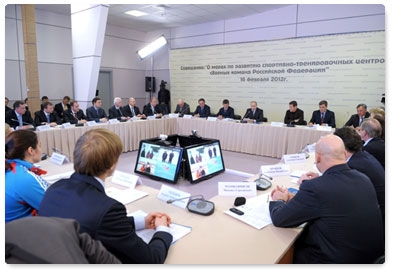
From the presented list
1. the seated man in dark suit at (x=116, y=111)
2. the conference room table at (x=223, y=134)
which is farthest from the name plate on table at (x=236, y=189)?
the seated man in dark suit at (x=116, y=111)

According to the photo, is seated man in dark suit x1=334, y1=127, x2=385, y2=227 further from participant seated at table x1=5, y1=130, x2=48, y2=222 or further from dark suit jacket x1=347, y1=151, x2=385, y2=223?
participant seated at table x1=5, y1=130, x2=48, y2=222

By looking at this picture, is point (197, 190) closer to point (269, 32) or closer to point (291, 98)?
point (291, 98)

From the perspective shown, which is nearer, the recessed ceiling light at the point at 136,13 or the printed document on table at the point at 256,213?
the printed document on table at the point at 256,213

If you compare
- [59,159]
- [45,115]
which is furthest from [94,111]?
[59,159]

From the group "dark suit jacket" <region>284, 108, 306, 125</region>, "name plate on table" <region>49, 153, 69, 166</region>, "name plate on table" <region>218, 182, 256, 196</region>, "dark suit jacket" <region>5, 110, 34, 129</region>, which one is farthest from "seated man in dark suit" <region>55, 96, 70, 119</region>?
"name plate on table" <region>218, 182, 256, 196</region>

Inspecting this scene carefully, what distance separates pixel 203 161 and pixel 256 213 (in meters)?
1.40

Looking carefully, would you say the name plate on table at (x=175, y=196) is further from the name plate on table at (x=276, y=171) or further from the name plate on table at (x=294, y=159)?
the name plate on table at (x=294, y=159)

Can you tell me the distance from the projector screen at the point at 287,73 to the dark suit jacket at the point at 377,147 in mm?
3415

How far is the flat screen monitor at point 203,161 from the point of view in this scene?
2.66 metres

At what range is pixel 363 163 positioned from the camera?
1.69 meters

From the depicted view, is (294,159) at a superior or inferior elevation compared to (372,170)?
inferior

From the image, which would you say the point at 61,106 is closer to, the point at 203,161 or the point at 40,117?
the point at 40,117

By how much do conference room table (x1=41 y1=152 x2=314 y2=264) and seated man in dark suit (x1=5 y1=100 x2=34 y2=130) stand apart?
4.14 metres

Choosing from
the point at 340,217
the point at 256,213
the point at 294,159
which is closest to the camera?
the point at 340,217
